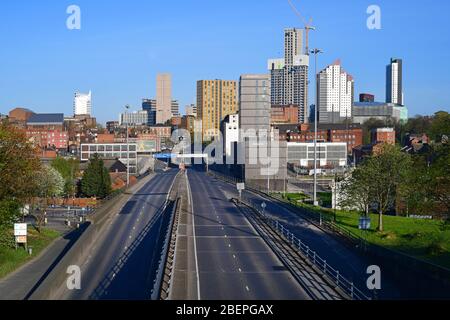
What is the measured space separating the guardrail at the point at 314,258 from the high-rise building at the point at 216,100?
460 ft

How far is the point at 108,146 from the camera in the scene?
9200 cm

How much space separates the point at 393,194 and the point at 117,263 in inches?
766

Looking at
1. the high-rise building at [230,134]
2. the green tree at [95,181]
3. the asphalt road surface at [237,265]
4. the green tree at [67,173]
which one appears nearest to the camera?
the asphalt road surface at [237,265]

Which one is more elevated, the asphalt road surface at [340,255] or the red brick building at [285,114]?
the red brick building at [285,114]

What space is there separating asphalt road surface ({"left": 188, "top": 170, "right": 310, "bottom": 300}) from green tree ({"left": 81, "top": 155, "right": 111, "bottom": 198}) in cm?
2089

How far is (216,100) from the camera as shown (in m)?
192

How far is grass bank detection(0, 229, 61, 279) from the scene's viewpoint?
25.8 m

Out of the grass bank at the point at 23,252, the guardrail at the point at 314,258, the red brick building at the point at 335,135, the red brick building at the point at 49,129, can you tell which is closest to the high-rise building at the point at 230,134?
the red brick building at the point at 335,135

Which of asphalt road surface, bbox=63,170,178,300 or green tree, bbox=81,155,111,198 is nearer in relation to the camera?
asphalt road surface, bbox=63,170,178,300

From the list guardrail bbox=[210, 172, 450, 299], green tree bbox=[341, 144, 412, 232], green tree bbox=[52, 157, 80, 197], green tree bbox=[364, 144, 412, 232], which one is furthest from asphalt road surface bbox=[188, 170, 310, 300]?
green tree bbox=[52, 157, 80, 197]

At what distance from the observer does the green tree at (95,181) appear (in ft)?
181

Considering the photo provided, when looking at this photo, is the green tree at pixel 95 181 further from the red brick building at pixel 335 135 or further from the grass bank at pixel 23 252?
the red brick building at pixel 335 135

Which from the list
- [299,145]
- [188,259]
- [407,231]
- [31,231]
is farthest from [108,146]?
[188,259]

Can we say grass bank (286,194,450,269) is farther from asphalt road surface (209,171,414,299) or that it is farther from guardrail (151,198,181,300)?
guardrail (151,198,181,300)
